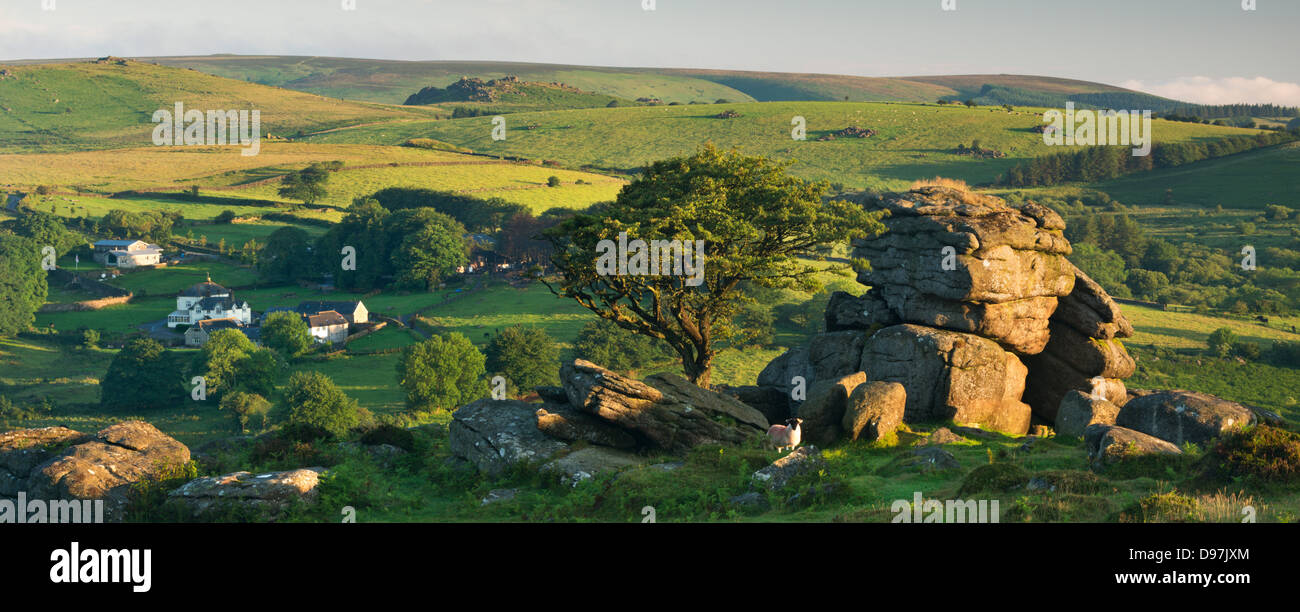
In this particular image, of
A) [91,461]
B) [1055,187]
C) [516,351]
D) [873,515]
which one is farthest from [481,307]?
[1055,187]

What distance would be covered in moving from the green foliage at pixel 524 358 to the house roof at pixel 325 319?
2695 cm

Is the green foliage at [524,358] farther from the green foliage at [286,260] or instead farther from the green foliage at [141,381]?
the green foliage at [286,260]

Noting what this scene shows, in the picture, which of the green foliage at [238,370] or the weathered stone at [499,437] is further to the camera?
the green foliage at [238,370]

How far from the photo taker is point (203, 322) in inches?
4446

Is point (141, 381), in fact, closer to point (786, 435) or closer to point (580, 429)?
point (580, 429)

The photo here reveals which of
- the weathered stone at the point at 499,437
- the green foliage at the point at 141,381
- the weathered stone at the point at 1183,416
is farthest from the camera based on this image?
the green foliage at the point at 141,381

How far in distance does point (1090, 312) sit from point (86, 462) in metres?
36.6

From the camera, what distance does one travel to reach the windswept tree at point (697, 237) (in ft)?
122

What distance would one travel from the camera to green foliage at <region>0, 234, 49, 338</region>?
115750mm

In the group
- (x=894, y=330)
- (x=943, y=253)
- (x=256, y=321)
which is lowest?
(x=256, y=321)

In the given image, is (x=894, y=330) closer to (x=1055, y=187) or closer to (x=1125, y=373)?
(x=1125, y=373)

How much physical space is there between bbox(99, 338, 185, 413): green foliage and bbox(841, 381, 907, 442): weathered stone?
77.9m

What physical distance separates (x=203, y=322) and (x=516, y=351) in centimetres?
4652

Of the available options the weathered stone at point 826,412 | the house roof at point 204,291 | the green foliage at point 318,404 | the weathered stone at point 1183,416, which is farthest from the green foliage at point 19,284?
the weathered stone at point 1183,416
